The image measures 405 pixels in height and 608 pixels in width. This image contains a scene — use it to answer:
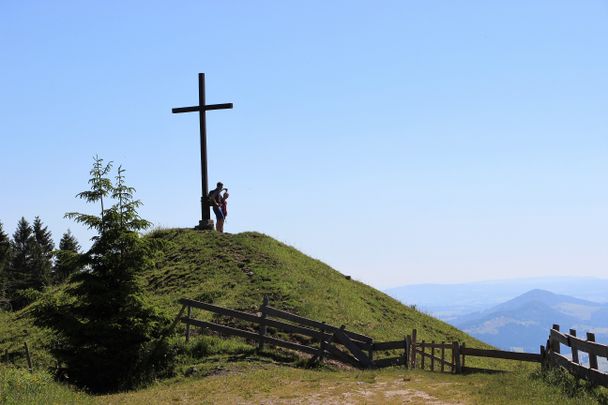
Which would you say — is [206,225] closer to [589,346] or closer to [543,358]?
[543,358]

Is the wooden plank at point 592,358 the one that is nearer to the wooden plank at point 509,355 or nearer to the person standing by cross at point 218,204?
the wooden plank at point 509,355

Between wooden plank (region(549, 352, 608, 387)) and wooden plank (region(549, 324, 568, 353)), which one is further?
wooden plank (region(549, 324, 568, 353))

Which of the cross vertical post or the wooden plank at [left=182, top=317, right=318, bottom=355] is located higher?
the cross vertical post

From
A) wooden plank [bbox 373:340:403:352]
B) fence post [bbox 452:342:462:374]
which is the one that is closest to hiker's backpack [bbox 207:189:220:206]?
wooden plank [bbox 373:340:403:352]

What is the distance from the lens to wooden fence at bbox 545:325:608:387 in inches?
557

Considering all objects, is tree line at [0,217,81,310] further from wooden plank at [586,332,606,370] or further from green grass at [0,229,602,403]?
A: wooden plank at [586,332,606,370]

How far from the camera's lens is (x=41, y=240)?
9244cm

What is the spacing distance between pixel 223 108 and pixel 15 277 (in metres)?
59.0

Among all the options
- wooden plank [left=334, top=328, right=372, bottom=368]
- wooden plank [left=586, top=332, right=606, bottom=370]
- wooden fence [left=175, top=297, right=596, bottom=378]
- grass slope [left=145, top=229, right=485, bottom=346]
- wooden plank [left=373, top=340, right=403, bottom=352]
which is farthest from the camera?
grass slope [left=145, top=229, right=485, bottom=346]

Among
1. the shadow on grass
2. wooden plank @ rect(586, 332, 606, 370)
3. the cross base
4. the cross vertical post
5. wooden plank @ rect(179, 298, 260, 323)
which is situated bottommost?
the shadow on grass

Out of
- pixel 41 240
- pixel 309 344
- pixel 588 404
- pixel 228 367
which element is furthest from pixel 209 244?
pixel 41 240

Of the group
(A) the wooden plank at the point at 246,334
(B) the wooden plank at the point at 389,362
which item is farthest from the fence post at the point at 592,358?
(A) the wooden plank at the point at 246,334

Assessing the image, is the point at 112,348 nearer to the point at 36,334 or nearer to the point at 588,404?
the point at 36,334

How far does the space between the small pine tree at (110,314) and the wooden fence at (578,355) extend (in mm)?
11723
